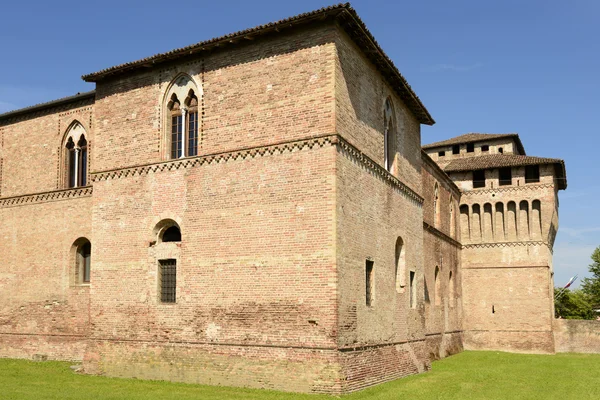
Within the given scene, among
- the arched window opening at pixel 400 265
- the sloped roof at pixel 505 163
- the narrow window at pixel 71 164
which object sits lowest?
the arched window opening at pixel 400 265

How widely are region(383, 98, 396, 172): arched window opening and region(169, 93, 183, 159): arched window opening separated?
235 inches

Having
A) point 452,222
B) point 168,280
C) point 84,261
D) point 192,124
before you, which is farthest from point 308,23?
point 452,222

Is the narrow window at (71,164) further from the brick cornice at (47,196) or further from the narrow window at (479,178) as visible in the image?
the narrow window at (479,178)

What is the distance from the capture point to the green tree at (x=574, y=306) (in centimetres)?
5553

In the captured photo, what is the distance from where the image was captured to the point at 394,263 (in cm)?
1822

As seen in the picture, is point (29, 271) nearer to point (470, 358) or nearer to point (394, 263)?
point (394, 263)

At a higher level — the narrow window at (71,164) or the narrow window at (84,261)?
the narrow window at (71,164)

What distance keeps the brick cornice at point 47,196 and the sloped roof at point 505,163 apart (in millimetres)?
21610


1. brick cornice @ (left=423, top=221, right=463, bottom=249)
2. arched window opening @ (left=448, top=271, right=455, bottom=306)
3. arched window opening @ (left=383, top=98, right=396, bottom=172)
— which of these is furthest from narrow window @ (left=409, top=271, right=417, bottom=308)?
arched window opening @ (left=448, top=271, right=455, bottom=306)

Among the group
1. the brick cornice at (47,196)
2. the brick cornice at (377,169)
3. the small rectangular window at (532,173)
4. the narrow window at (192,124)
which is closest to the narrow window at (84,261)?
the brick cornice at (47,196)

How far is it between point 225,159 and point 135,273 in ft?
13.5

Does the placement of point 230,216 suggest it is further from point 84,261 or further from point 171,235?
point 84,261

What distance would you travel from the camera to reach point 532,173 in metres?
33.1

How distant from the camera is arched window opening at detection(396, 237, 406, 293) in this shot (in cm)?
1878
